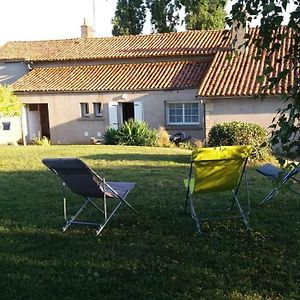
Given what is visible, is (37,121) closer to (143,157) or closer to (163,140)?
(163,140)

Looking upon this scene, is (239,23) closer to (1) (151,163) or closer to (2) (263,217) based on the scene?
(2) (263,217)

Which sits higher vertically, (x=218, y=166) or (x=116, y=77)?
(x=116, y=77)

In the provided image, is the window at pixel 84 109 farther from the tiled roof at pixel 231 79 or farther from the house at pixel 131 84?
the tiled roof at pixel 231 79

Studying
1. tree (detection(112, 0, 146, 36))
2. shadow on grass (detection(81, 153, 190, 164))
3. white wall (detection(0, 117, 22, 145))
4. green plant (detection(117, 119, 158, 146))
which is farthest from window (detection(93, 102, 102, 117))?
tree (detection(112, 0, 146, 36))

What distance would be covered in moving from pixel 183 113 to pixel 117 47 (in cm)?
666

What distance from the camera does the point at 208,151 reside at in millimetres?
5078

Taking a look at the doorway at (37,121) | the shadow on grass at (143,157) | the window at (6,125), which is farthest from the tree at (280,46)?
the doorway at (37,121)

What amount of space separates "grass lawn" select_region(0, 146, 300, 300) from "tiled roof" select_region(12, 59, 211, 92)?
15.7 meters

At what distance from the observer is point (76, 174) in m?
5.00

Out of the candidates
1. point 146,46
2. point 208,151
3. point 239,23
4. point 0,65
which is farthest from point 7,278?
point 0,65

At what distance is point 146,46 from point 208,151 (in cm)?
2110

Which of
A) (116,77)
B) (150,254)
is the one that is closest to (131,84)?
(116,77)

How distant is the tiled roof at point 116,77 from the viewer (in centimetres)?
2214

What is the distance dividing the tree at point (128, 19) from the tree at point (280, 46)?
3401 centimetres
